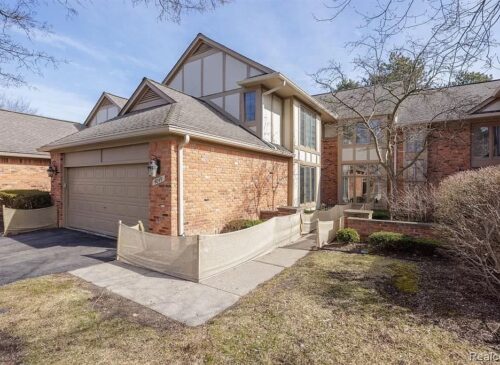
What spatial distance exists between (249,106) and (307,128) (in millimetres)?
3728

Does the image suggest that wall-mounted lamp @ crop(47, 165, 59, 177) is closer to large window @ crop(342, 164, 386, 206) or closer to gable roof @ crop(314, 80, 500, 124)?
gable roof @ crop(314, 80, 500, 124)

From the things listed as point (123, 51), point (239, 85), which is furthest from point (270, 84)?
point (123, 51)

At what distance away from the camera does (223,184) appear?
29.7ft

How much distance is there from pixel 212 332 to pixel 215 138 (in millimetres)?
5569

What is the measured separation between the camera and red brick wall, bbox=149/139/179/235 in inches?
283

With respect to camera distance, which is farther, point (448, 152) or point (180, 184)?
point (448, 152)

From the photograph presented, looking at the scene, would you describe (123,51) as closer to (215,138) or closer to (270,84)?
(215,138)

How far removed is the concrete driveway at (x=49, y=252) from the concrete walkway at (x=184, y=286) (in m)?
0.79

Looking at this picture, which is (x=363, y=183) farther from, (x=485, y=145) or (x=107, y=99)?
(x=107, y=99)

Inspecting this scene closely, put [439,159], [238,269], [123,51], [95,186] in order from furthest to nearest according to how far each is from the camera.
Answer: [439,159] < [95,186] < [123,51] < [238,269]

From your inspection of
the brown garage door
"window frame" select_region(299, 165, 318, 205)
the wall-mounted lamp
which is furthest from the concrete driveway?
"window frame" select_region(299, 165, 318, 205)

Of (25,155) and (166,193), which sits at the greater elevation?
(25,155)

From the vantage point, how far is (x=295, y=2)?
501cm

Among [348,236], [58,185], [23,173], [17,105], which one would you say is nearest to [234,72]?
[348,236]
